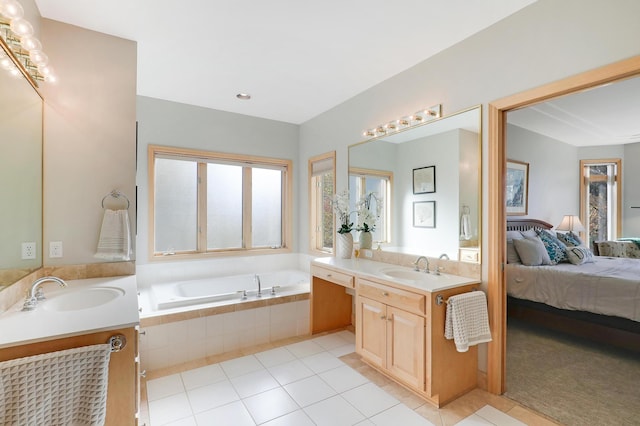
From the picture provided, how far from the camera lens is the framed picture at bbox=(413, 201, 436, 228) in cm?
262

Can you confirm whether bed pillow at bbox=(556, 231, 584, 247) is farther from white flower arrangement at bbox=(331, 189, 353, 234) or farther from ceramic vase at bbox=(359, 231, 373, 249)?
white flower arrangement at bbox=(331, 189, 353, 234)

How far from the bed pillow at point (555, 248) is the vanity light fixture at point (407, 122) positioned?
8.00ft

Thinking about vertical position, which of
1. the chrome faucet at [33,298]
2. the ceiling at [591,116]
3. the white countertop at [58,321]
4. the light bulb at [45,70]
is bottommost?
the white countertop at [58,321]

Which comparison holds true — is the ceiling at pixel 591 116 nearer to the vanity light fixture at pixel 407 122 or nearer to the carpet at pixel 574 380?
Answer: the vanity light fixture at pixel 407 122

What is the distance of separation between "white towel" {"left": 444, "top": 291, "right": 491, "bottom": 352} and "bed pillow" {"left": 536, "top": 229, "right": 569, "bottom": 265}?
2.13 metres

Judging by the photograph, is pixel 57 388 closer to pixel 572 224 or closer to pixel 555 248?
pixel 555 248

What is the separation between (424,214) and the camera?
2688 mm

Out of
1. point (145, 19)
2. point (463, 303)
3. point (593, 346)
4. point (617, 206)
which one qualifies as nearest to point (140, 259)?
point (145, 19)

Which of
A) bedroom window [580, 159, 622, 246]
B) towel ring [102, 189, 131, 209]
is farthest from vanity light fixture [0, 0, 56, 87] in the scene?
bedroom window [580, 159, 622, 246]

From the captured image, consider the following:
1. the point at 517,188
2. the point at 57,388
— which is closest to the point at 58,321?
the point at 57,388

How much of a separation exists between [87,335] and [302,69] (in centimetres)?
253

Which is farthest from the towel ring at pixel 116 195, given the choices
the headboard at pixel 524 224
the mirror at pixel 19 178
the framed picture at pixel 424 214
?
the headboard at pixel 524 224

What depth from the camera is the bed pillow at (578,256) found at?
3.46 metres

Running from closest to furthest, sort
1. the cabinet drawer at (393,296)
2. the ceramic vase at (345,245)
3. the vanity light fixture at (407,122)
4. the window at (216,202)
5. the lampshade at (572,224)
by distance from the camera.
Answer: the cabinet drawer at (393,296) < the vanity light fixture at (407,122) < the ceramic vase at (345,245) < the window at (216,202) < the lampshade at (572,224)
